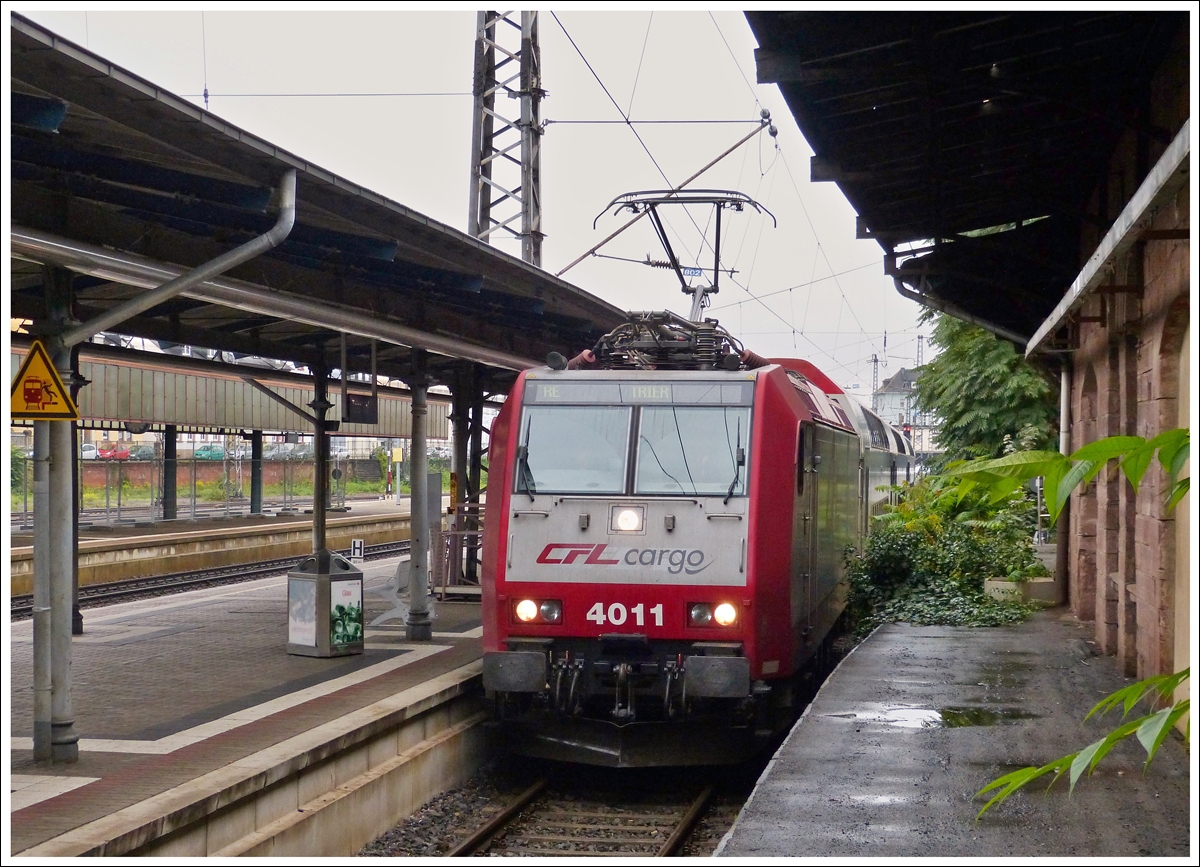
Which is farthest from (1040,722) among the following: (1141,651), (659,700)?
(659,700)

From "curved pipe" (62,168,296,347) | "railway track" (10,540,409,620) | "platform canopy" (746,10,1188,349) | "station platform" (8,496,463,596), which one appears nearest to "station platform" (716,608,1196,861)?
"platform canopy" (746,10,1188,349)

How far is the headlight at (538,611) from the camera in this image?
898 cm

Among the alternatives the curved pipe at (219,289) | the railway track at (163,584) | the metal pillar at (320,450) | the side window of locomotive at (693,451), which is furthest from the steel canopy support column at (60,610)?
the railway track at (163,584)

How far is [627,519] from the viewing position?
29.6ft

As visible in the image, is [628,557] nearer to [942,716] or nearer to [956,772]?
[942,716]

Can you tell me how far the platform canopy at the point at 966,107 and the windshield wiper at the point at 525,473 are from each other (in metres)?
3.09

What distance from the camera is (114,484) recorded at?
34469 millimetres

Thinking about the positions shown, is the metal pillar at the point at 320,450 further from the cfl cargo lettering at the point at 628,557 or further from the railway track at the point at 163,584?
the railway track at the point at 163,584

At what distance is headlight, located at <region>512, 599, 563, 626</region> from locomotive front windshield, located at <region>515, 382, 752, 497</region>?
816 millimetres

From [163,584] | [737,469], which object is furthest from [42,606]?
[163,584]

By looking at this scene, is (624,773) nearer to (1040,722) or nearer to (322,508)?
(1040,722)

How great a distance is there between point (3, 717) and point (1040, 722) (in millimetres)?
6890

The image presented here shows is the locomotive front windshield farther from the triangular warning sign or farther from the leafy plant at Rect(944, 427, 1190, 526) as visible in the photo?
the leafy plant at Rect(944, 427, 1190, 526)

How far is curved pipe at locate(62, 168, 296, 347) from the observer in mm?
7641
